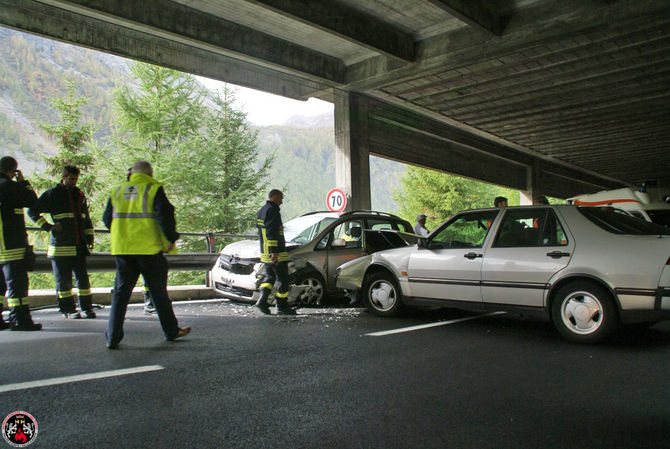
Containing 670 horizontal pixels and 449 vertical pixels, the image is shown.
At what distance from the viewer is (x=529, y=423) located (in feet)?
9.98

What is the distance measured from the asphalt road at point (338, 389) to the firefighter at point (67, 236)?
88 cm

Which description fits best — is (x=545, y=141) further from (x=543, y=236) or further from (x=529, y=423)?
(x=529, y=423)

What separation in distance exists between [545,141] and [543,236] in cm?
1861

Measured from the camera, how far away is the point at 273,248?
7.30 m

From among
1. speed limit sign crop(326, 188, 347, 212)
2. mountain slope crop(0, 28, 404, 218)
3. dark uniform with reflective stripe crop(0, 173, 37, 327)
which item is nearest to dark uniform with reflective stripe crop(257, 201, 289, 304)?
dark uniform with reflective stripe crop(0, 173, 37, 327)

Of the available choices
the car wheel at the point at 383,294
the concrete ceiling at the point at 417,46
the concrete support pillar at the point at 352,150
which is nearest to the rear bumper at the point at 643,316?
the car wheel at the point at 383,294

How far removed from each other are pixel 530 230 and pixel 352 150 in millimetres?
9163

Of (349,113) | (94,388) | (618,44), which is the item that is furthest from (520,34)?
(94,388)

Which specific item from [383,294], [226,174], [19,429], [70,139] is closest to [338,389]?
[19,429]

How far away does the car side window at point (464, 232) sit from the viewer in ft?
21.2

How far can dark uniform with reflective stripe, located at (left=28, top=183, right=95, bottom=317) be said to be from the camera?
261 inches

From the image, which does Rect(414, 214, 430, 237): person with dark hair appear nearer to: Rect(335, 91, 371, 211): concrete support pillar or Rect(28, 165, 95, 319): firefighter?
Rect(335, 91, 371, 211): concrete support pillar

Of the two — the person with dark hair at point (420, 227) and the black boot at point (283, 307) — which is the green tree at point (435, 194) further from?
the black boot at point (283, 307)

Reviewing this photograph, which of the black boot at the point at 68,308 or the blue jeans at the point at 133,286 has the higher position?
the blue jeans at the point at 133,286
